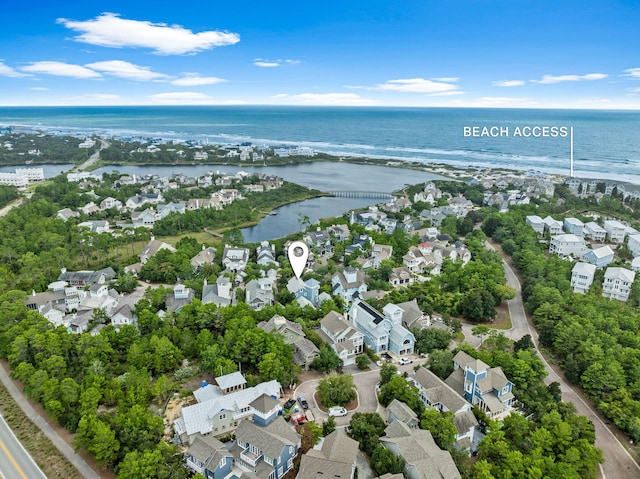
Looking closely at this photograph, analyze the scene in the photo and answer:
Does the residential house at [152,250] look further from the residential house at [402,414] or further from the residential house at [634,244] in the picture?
the residential house at [634,244]

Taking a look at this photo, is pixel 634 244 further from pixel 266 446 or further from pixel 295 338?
pixel 266 446

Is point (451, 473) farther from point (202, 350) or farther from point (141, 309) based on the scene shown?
point (141, 309)

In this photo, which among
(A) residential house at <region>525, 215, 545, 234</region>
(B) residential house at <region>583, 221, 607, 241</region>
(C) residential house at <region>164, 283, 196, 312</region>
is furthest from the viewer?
(A) residential house at <region>525, 215, 545, 234</region>

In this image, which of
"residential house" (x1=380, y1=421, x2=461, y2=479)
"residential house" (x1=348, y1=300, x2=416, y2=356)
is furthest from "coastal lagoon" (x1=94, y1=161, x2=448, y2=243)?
"residential house" (x1=380, y1=421, x2=461, y2=479)

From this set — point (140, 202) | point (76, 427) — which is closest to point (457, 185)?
point (140, 202)

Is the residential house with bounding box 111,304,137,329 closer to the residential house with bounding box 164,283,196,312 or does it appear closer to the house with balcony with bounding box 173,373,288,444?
the residential house with bounding box 164,283,196,312

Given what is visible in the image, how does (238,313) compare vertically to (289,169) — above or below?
below
